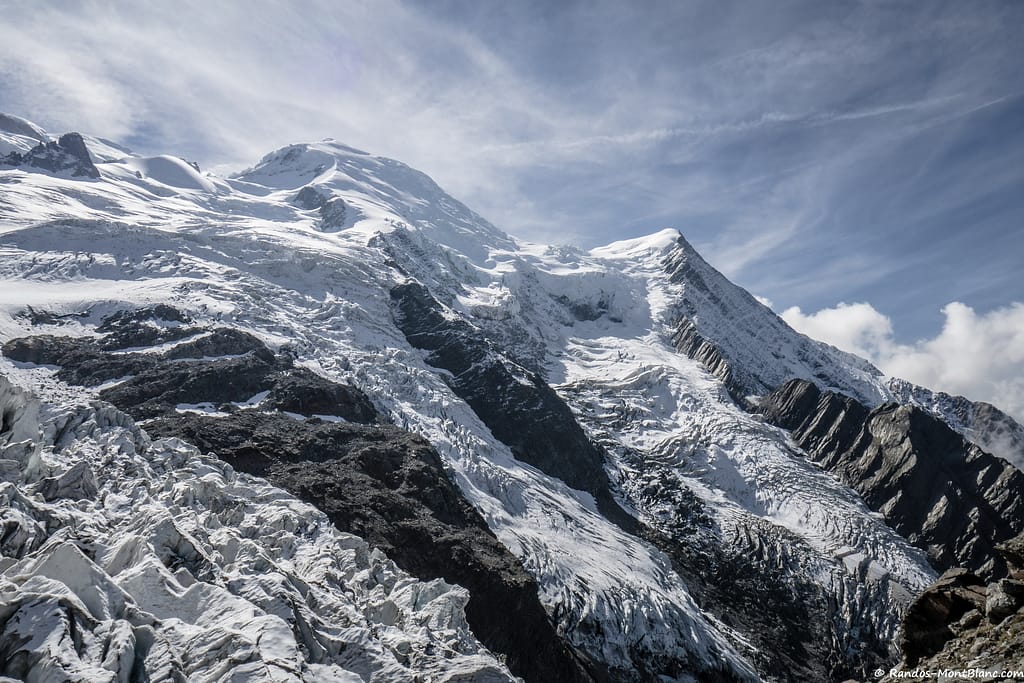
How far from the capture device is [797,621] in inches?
4552

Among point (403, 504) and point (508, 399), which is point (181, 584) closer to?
point (403, 504)

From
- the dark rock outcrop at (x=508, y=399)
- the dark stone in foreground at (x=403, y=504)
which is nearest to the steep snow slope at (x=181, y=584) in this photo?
the dark stone in foreground at (x=403, y=504)

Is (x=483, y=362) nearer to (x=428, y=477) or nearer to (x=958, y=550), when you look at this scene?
(x=428, y=477)

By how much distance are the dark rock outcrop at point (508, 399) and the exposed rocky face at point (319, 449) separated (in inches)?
1558

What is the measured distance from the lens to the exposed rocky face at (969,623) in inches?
812

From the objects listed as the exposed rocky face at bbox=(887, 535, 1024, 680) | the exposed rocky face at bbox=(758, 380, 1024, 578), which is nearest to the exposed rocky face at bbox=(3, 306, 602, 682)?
the exposed rocky face at bbox=(887, 535, 1024, 680)

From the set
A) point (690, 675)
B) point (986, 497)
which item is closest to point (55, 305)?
point (690, 675)

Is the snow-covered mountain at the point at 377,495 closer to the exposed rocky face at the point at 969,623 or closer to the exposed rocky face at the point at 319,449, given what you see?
the exposed rocky face at the point at 319,449

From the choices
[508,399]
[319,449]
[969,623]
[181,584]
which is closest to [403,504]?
[319,449]

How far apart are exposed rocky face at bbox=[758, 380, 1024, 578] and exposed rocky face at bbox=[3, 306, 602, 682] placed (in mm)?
97112

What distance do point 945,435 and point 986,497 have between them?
20.4 metres

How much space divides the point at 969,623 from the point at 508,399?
5248 inches

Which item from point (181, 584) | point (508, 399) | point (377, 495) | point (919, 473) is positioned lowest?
point (377, 495)

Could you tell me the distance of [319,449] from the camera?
315ft
